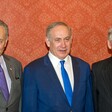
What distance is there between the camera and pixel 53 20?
Result: 289cm

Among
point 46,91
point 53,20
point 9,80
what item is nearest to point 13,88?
point 9,80

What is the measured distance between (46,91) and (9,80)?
13.0 inches

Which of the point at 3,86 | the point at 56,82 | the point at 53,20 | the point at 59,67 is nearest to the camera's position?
the point at 3,86

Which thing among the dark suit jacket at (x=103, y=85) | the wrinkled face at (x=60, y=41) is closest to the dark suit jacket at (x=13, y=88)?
the wrinkled face at (x=60, y=41)

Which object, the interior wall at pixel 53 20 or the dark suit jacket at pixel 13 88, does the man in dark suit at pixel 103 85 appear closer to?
the interior wall at pixel 53 20

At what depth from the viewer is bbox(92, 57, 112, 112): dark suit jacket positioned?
2.38 metres

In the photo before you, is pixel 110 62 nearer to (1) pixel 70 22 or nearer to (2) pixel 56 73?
(2) pixel 56 73

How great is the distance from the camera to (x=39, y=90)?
235cm

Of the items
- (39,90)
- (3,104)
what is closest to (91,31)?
(39,90)

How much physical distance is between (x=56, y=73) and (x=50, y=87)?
0.47 ft

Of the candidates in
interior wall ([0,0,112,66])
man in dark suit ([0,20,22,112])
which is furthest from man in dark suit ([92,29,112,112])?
man in dark suit ([0,20,22,112])

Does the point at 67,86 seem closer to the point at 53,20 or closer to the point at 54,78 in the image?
the point at 54,78

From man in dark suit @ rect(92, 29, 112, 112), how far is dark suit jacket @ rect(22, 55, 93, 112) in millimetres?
123

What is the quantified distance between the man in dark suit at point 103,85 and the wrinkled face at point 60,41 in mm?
344
